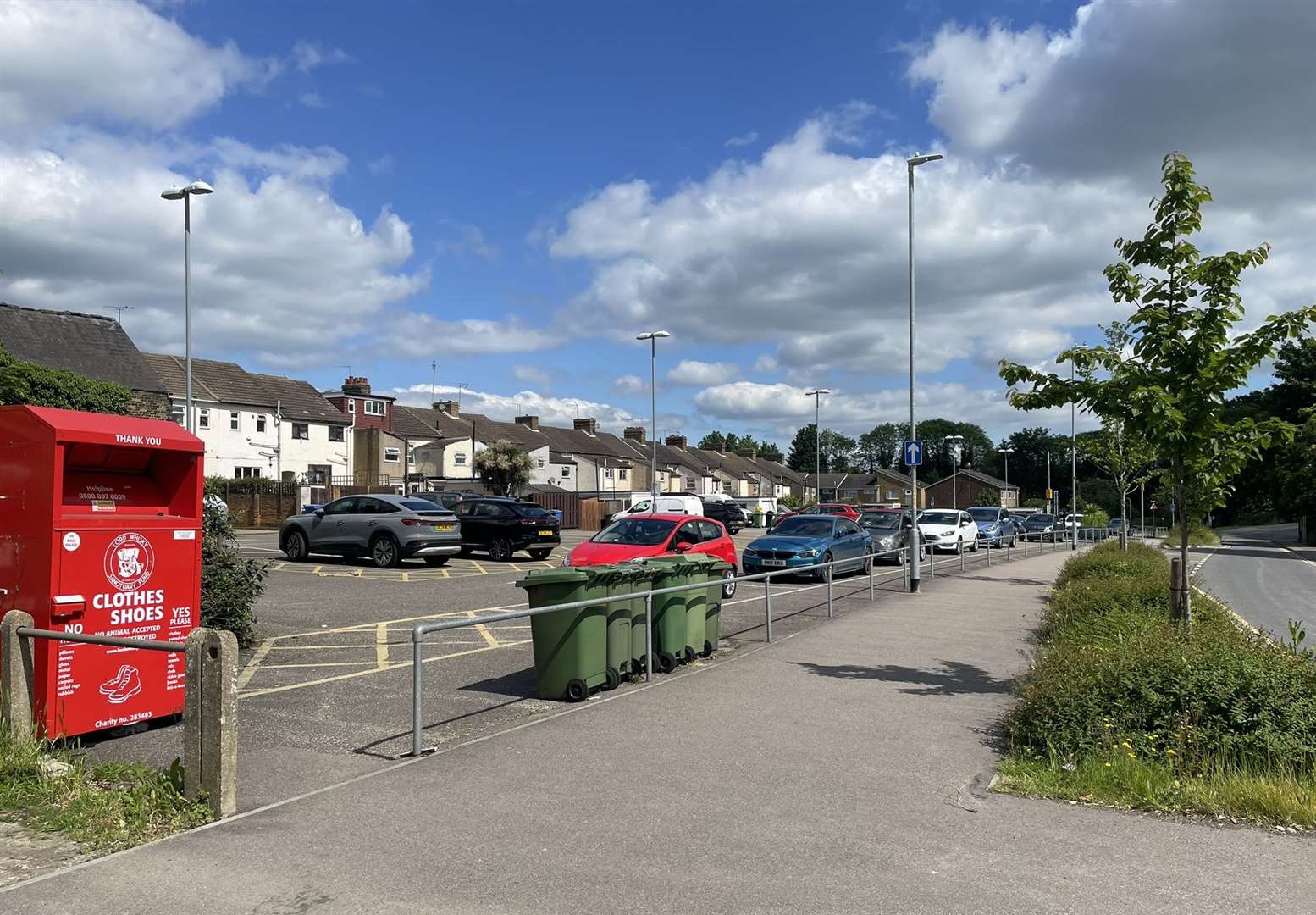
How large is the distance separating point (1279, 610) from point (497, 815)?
17.3 m

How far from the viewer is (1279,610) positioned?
17766mm

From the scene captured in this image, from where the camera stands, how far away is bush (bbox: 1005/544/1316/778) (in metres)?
6.01

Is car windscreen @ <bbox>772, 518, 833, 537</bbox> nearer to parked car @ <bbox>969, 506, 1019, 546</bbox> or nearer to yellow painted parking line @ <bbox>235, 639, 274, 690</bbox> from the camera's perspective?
parked car @ <bbox>969, 506, 1019, 546</bbox>

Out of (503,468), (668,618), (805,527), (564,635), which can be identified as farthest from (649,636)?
(503,468)

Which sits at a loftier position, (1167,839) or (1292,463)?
(1292,463)

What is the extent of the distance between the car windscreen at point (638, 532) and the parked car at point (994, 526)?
18.3 m

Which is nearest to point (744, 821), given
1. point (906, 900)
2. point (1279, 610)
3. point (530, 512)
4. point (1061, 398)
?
point (906, 900)

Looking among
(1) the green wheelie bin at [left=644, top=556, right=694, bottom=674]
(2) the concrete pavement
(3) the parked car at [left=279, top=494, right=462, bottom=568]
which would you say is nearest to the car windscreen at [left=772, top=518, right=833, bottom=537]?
(3) the parked car at [left=279, top=494, right=462, bottom=568]

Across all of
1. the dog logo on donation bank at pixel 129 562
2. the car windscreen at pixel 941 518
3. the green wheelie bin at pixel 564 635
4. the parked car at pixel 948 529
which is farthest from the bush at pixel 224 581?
the car windscreen at pixel 941 518

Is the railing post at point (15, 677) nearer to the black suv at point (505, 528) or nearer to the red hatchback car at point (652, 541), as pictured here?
the red hatchback car at point (652, 541)

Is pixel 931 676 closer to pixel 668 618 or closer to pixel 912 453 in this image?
pixel 668 618

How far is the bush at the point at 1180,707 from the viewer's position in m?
6.01

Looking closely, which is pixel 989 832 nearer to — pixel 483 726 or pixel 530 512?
pixel 483 726

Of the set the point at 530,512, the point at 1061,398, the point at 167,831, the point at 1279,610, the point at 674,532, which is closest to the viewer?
the point at 167,831
